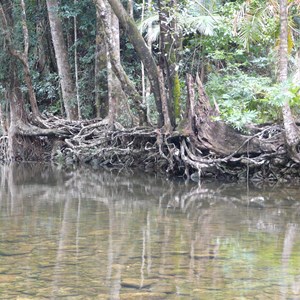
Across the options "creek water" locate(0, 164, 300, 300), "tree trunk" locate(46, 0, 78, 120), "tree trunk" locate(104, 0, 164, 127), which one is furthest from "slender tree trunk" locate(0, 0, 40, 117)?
→ "creek water" locate(0, 164, 300, 300)

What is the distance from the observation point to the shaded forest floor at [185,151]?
12164mm

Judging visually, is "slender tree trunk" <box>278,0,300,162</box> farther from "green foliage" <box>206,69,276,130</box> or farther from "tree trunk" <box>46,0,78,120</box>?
"tree trunk" <box>46,0,78,120</box>

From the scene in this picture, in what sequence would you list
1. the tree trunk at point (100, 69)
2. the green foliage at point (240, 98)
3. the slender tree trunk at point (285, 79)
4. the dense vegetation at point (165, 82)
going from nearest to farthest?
the slender tree trunk at point (285, 79) < the green foliage at point (240, 98) < the dense vegetation at point (165, 82) < the tree trunk at point (100, 69)

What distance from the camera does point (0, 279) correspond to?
435 cm

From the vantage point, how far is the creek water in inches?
166

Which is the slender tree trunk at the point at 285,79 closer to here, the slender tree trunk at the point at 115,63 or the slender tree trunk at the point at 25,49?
the slender tree trunk at the point at 115,63

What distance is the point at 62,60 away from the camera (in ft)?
65.1

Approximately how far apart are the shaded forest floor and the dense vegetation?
3 centimetres

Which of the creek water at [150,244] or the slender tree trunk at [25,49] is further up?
the slender tree trunk at [25,49]

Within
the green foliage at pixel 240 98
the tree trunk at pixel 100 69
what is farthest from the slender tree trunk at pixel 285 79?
the tree trunk at pixel 100 69

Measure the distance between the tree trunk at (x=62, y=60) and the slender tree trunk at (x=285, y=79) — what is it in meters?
10.2

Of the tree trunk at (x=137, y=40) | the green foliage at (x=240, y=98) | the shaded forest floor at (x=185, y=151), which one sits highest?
the tree trunk at (x=137, y=40)

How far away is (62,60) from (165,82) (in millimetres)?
6959

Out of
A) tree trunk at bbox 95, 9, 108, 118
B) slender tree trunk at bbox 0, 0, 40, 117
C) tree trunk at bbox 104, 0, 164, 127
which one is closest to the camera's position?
tree trunk at bbox 104, 0, 164, 127
